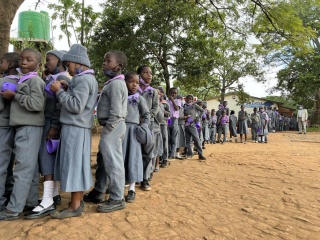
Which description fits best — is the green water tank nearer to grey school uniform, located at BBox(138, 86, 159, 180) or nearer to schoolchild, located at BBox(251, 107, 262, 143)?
grey school uniform, located at BBox(138, 86, 159, 180)

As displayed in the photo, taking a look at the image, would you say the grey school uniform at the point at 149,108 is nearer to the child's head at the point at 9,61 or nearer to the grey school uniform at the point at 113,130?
the grey school uniform at the point at 113,130

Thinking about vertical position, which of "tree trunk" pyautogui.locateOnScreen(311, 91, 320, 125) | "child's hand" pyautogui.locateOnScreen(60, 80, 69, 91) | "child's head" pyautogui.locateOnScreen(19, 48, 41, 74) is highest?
"tree trunk" pyautogui.locateOnScreen(311, 91, 320, 125)

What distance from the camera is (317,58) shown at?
22.9 metres

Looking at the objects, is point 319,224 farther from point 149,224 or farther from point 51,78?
point 51,78

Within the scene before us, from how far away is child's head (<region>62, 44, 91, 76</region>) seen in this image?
3014 mm

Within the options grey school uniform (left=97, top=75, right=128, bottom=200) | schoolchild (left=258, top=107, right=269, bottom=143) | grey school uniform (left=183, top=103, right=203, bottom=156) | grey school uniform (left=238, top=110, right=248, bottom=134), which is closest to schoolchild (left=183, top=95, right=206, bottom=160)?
grey school uniform (left=183, top=103, right=203, bottom=156)

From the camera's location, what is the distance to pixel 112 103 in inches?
122

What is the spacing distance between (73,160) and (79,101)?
24.4 inches

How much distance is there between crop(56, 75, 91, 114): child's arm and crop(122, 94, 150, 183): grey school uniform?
0.94 m

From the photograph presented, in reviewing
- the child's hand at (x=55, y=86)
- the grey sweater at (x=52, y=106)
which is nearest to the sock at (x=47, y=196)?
the grey sweater at (x=52, y=106)

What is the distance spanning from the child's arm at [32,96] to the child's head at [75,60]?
362 mm

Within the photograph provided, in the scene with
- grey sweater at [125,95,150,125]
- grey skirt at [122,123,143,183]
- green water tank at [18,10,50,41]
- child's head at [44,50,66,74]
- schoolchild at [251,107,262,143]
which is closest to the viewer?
child's head at [44,50,66,74]

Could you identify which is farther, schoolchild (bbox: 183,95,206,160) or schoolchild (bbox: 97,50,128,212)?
schoolchild (bbox: 183,95,206,160)

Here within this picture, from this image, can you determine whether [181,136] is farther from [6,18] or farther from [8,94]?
[8,94]
